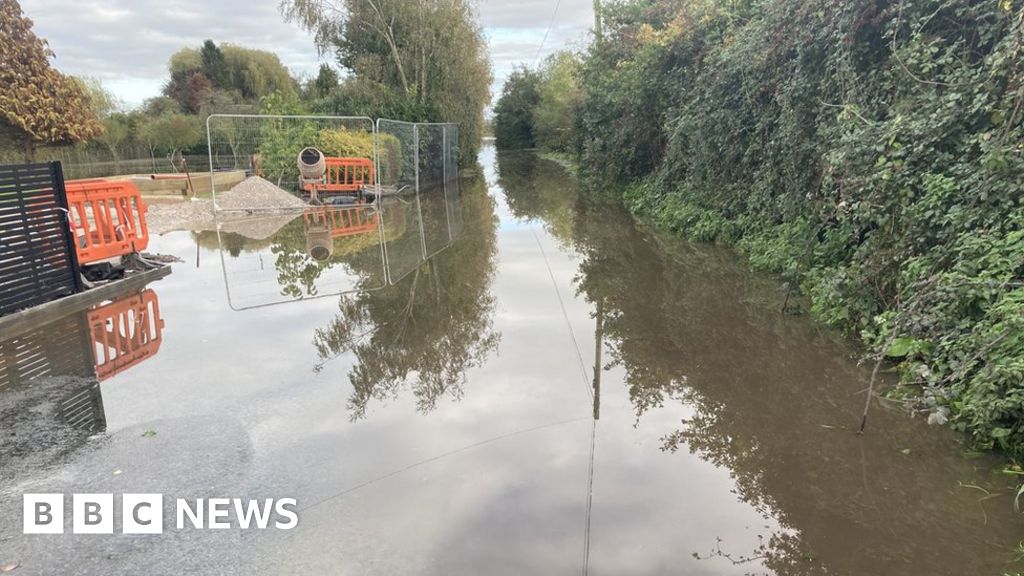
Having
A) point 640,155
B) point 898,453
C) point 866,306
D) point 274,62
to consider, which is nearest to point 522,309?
point 866,306

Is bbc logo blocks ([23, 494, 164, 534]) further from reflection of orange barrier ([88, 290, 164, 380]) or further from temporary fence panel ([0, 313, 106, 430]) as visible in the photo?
reflection of orange barrier ([88, 290, 164, 380])

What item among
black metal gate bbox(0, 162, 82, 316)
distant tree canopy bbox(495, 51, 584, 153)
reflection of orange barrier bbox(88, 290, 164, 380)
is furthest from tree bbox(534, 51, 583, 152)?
black metal gate bbox(0, 162, 82, 316)

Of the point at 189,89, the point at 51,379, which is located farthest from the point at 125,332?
the point at 189,89

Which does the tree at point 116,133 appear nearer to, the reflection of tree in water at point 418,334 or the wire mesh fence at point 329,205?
the wire mesh fence at point 329,205

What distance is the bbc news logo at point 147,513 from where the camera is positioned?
318cm

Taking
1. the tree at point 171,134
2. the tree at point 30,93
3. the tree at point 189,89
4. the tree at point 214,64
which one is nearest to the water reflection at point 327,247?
the tree at point 30,93

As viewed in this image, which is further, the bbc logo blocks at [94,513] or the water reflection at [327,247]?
the water reflection at [327,247]

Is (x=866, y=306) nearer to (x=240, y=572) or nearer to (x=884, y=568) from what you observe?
(x=884, y=568)

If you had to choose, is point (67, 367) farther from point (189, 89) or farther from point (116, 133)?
point (189, 89)

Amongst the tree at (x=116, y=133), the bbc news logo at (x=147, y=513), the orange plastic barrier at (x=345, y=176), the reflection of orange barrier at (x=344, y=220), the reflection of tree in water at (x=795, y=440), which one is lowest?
the bbc news logo at (x=147, y=513)

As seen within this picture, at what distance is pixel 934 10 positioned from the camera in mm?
5578

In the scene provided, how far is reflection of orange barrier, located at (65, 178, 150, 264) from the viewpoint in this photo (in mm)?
7898

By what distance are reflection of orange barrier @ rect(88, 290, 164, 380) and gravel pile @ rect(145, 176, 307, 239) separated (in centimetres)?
763

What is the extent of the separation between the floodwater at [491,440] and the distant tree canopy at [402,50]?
1745cm
